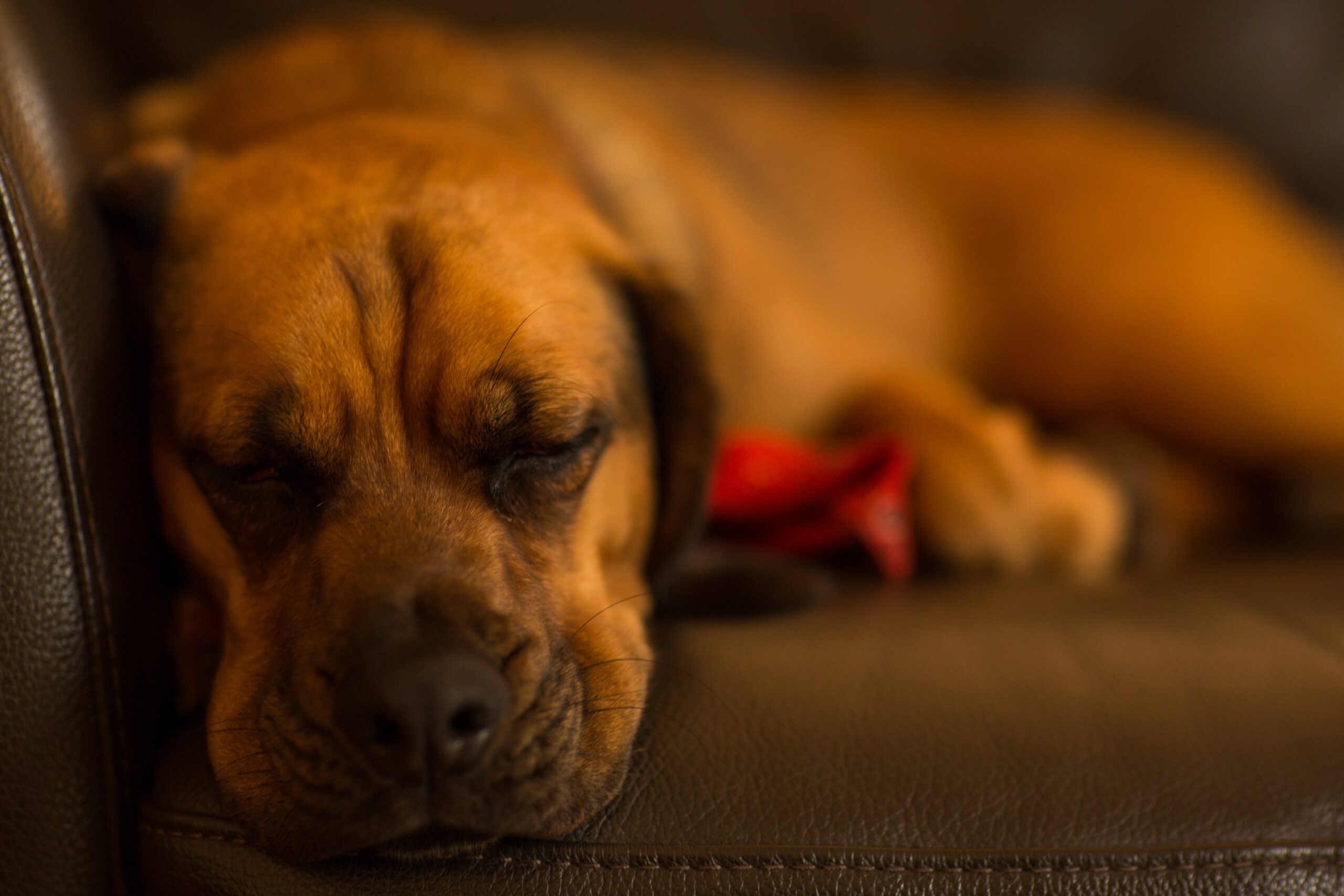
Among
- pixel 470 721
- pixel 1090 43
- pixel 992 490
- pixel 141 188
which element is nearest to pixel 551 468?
pixel 470 721

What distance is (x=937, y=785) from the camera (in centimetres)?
121

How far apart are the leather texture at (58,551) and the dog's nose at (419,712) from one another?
0.34 meters

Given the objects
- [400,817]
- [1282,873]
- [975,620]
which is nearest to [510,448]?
[400,817]

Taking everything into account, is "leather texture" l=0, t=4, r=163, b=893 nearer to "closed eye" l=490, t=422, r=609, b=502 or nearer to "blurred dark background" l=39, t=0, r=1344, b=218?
"closed eye" l=490, t=422, r=609, b=502

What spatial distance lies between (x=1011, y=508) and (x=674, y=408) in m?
0.76

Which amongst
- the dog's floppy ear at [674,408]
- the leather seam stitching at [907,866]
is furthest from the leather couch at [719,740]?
the dog's floppy ear at [674,408]

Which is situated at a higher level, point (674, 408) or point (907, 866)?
point (674, 408)

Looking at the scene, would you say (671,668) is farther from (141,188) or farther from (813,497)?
(141,188)

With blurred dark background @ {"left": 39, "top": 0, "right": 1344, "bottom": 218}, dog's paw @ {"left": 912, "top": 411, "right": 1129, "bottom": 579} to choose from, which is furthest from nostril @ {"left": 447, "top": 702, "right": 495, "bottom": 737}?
blurred dark background @ {"left": 39, "top": 0, "right": 1344, "bottom": 218}

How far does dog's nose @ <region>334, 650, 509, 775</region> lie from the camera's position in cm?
109

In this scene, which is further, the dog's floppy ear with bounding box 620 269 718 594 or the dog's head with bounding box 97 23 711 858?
the dog's floppy ear with bounding box 620 269 718 594

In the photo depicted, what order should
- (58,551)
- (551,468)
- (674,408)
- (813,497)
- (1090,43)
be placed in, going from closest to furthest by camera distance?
(58,551)
(551,468)
(674,408)
(813,497)
(1090,43)

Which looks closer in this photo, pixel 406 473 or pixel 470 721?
pixel 470 721

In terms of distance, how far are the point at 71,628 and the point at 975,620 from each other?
122 centimetres
